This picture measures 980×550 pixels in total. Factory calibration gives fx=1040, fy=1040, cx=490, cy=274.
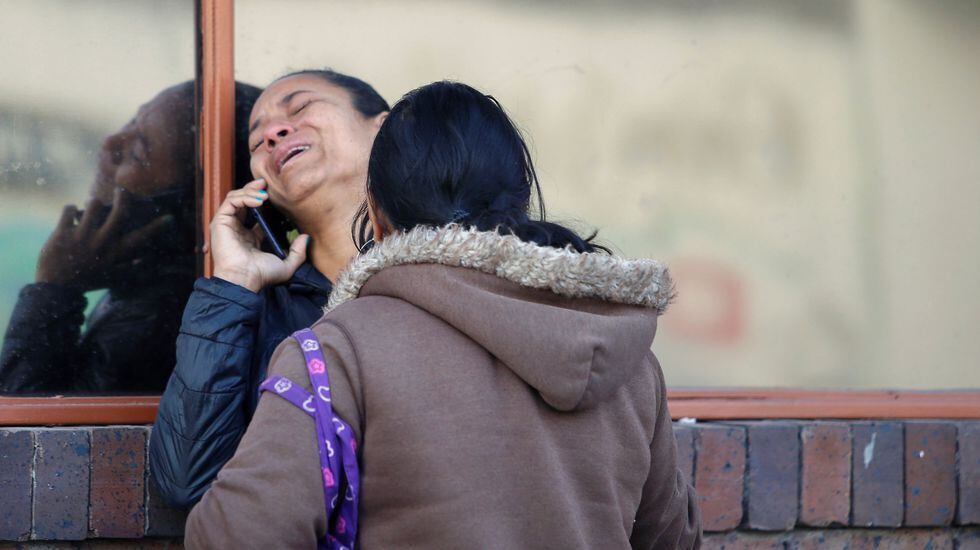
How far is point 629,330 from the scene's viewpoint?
1.55 m

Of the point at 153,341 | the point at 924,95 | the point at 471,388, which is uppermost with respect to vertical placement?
the point at 924,95

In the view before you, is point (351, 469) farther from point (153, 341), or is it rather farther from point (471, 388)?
point (153, 341)

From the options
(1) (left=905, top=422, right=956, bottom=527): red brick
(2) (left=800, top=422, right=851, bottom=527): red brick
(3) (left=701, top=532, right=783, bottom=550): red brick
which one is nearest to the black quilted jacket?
(3) (left=701, top=532, right=783, bottom=550): red brick

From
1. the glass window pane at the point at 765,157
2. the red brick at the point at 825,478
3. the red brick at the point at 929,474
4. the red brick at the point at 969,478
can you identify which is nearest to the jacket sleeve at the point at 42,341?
the glass window pane at the point at 765,157

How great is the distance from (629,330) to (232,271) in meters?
1.06

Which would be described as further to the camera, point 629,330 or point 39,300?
point 39,300

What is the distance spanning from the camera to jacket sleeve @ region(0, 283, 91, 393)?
245cm

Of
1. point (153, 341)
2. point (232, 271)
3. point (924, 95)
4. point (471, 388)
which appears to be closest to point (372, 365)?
point (471, 388)

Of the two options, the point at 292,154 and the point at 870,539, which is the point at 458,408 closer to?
the point at 292,154

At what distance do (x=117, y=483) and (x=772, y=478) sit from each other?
5.13ft

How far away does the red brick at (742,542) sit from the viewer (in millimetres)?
2590

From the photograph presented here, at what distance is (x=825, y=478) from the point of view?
8.63 ft

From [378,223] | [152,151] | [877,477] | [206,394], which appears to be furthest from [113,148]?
[877,477]

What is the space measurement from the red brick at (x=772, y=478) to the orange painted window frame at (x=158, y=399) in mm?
118
